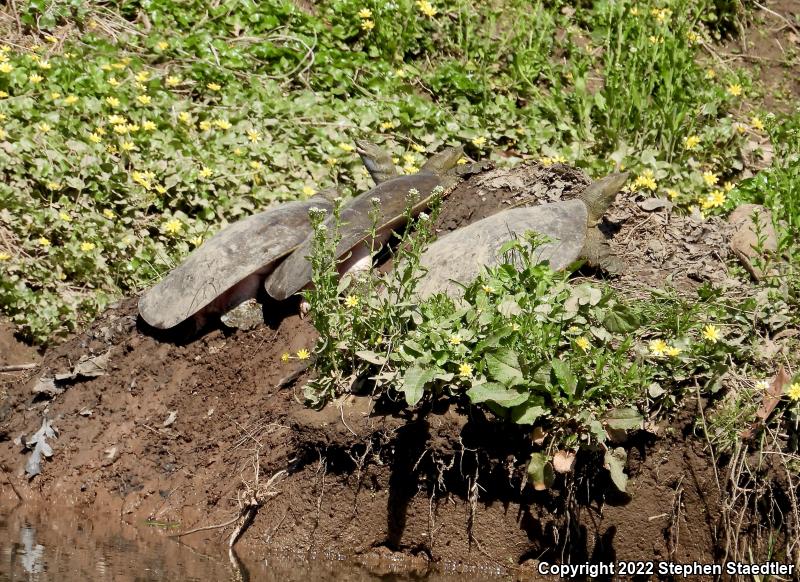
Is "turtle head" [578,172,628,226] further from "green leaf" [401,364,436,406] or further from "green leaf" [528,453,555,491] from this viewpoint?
"green leaf" [528,453,555,491]

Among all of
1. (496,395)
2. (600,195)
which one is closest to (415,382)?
(496,395)

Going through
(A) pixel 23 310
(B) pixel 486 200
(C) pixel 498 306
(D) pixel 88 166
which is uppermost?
(C) pixel 498 306

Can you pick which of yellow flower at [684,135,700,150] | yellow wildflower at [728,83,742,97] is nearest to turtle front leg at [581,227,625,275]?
yellow flower at [684,135,700,150]

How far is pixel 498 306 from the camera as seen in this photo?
4250 millimetres

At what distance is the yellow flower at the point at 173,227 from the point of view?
6152mm

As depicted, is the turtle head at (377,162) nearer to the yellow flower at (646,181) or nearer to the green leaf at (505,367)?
the yellow flower at (646,181)

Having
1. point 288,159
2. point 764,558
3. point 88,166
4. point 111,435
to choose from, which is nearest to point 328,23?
point 288,159

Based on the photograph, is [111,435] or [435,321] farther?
[111,435]

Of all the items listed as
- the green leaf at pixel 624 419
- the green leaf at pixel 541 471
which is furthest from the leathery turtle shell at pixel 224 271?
the green leaf at pixel 624 419

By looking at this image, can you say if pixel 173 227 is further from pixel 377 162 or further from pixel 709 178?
pixel 709 178

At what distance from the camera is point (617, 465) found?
13.0 feet

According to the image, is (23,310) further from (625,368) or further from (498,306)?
(625,368)

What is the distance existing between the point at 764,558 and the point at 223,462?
2.30m

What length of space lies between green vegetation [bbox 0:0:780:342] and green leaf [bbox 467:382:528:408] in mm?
2627
